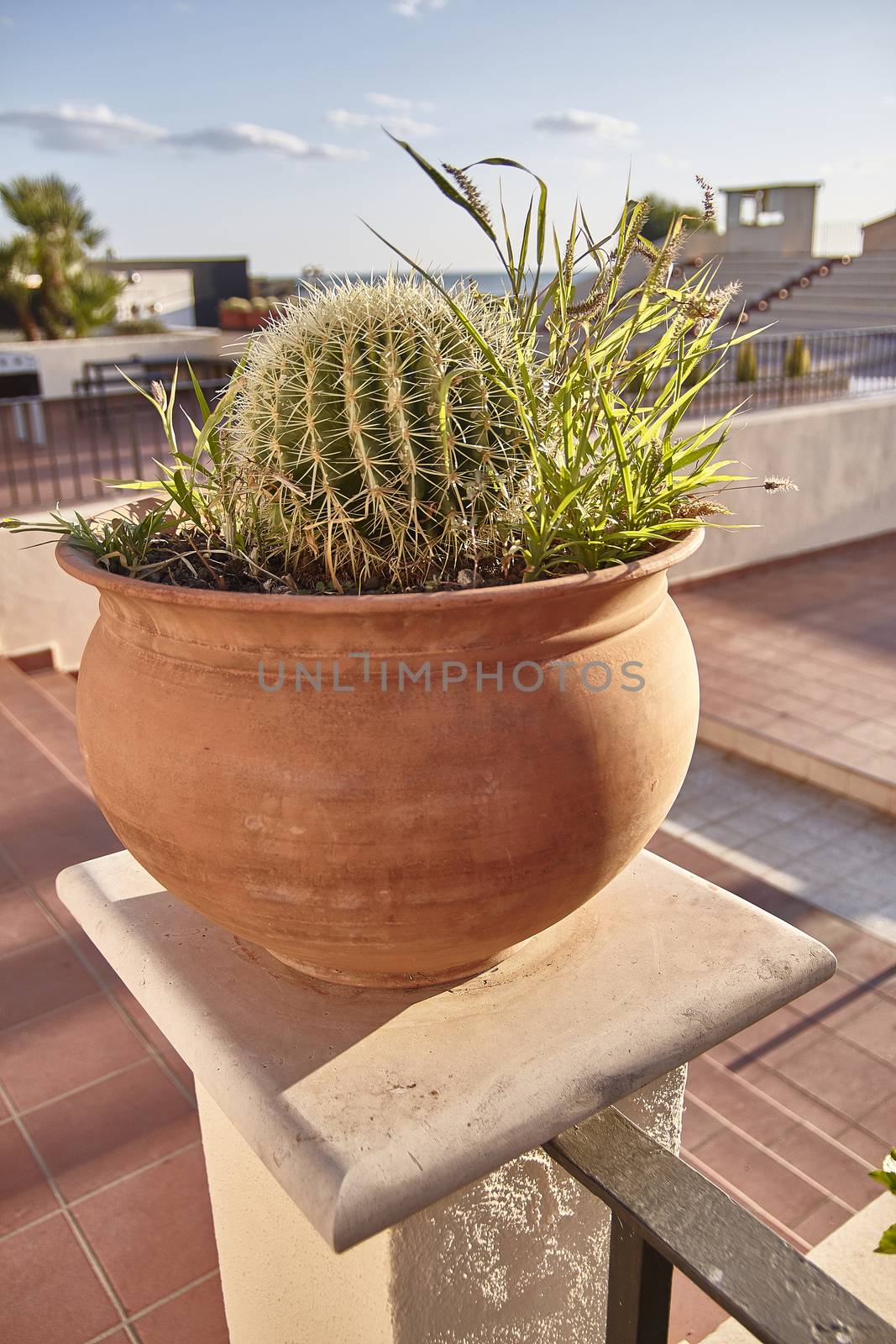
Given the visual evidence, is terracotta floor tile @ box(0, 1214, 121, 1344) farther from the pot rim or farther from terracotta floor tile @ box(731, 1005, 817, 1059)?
terracotta floor tile @ box(731, 1005, 817, 1059)

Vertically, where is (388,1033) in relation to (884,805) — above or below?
above

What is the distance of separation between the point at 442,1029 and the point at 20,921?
7.51 ft

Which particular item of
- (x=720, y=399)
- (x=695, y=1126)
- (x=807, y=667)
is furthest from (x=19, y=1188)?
(x=720, y=399)

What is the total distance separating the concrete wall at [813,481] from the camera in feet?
24.7

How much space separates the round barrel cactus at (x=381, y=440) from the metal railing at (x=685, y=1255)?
0.48 metres

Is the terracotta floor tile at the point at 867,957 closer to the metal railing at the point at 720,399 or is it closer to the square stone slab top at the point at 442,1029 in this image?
the square stone slab top at the point at 442,1029

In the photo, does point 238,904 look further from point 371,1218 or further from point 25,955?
point 25,955

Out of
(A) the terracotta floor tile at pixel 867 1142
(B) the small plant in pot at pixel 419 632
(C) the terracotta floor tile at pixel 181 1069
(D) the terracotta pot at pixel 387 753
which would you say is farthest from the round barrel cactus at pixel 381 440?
(A) the terracotta floor tile at pixel 867 1142

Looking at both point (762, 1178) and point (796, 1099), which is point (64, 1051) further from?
point (796, 1099)

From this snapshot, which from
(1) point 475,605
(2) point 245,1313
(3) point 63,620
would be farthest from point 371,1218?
(3) point 63,620

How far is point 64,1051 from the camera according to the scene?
2213 mm

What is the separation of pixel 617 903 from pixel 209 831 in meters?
0.48

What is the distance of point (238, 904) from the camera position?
2.44 feet

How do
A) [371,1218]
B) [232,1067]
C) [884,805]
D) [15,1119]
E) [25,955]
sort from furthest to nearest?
[884,805] < [25,955] < [15,1119] < [232,1067] < [371,1218]
